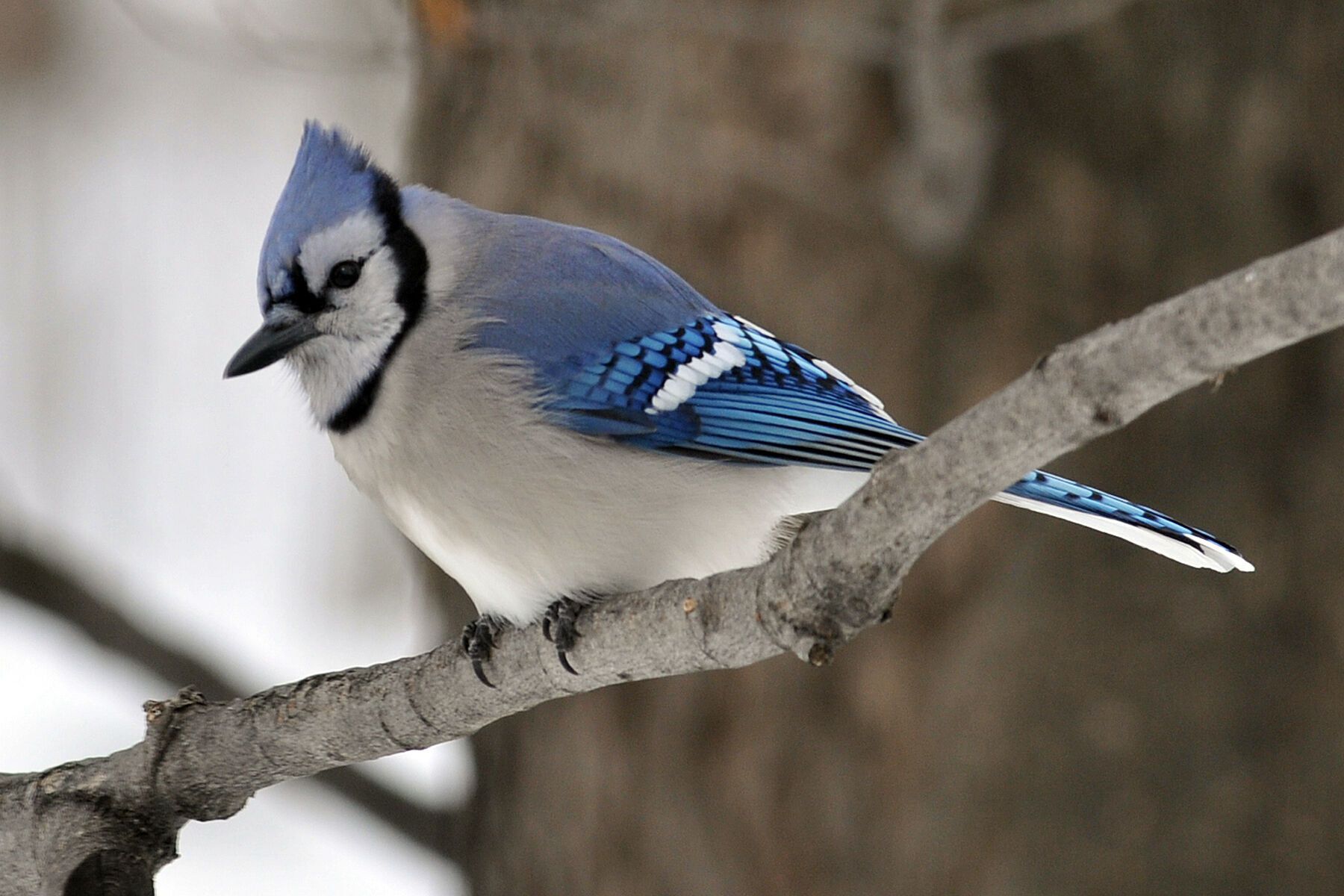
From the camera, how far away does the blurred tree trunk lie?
3031mm

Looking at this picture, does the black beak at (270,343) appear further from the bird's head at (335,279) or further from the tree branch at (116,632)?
the tree branch at (116,632)

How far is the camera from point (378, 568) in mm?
5352

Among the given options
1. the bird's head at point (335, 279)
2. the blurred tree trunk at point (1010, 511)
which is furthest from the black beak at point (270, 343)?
the blurred tree trunk at point (1010, 511)

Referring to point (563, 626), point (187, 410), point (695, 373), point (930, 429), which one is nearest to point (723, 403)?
point (695, 373)

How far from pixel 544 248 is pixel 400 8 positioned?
1325 millimetres

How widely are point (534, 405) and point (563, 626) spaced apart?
348 mm

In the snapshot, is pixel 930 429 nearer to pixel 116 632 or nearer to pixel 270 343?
pixel 270 343

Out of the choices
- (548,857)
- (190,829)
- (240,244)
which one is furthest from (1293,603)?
(240,244)

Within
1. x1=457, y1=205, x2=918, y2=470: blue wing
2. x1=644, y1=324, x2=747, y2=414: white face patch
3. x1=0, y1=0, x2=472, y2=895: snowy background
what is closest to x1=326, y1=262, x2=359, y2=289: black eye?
x1=457, y1=205, x2=918, y2=470: blue wing

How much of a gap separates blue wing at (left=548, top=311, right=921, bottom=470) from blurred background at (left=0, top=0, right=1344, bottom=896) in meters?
0.89

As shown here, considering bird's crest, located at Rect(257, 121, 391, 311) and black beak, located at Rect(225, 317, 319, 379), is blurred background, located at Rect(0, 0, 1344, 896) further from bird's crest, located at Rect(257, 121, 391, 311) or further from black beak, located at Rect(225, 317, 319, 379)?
black beak, located at Rect(225, 317, 319, 379)

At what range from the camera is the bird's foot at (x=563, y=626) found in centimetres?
192

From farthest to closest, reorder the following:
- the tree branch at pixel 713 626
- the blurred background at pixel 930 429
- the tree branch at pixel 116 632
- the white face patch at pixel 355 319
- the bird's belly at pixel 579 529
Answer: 1. the blurred background at pixel 930 429
2. the tree branch at pixel 116 632
3. the white face patch at pixel 355 319
4. the bird's belly at pixel 579 529
5. the tree branch at pixel 713 626

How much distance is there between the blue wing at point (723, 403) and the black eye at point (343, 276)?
0.34 m
